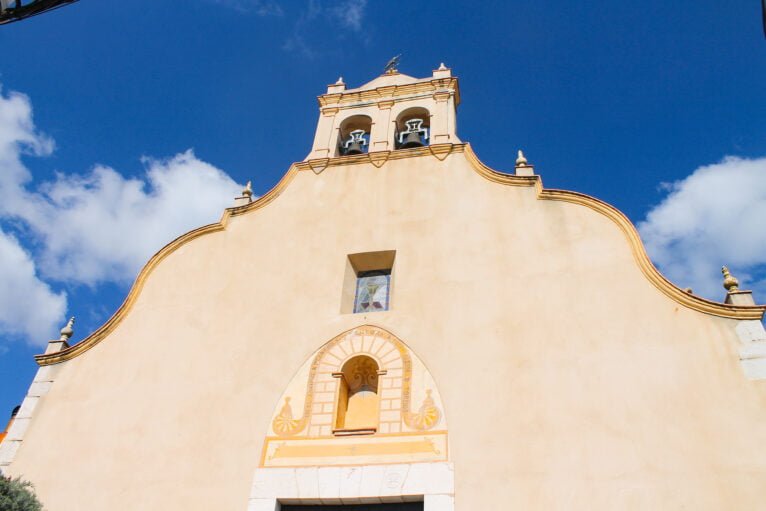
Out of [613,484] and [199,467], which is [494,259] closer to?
[613,484]

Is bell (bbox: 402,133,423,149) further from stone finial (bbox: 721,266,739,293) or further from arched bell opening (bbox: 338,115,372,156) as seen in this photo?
stone finial (bbox: 721,266,739,293)

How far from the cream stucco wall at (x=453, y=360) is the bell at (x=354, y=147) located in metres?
1.34

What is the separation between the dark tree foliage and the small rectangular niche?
14.4 ft

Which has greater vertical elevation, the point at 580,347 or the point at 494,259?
the point at 494,259

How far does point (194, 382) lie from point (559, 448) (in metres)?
4.78

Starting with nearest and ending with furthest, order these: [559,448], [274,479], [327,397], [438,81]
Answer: [559,448] → [274,479] → [327,397] → [438,81]

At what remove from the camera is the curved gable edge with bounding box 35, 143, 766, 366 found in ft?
25.5

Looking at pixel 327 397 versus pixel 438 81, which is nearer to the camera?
pixel 327 397

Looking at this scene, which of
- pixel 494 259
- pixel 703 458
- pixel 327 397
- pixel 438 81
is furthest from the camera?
pixel 438 81

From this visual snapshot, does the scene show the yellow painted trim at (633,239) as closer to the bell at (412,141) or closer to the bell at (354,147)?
the bell at (412,141)

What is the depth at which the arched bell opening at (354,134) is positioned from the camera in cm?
1223

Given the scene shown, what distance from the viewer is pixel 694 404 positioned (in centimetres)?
709

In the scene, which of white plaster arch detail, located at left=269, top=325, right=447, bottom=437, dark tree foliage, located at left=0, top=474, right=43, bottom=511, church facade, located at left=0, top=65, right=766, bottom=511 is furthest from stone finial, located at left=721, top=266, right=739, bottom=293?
dark tree foliage, located at left=0, top=474, right=43, bottom=511

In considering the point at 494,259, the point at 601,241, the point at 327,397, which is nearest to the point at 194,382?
the point at 327,397
